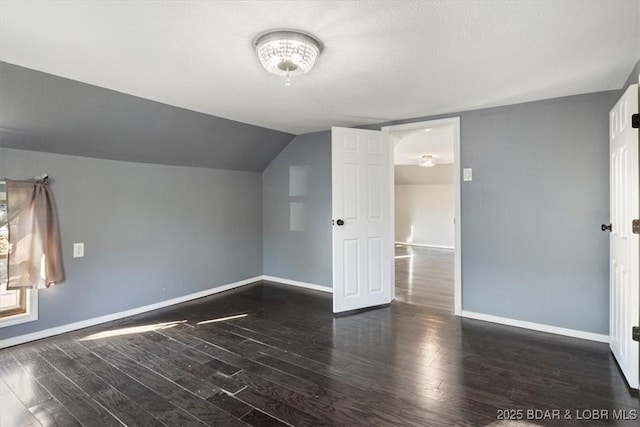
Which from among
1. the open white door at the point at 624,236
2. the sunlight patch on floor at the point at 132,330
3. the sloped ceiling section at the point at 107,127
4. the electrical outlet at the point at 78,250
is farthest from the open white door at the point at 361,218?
the electrical outlet at the point at 78,250

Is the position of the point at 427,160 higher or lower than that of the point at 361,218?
higher

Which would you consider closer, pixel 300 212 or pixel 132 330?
pixel 132 330

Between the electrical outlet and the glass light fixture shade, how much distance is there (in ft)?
8.26

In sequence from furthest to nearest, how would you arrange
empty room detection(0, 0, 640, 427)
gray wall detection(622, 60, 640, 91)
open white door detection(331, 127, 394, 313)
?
open white door detection(331, 127, 394, 313) < gray wall detection(622, 60, 640, 91) < empty room detection(0, 0, 640, 427)

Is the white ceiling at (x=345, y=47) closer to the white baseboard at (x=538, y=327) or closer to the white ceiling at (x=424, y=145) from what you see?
the white ceiling at (x=424, y=145)

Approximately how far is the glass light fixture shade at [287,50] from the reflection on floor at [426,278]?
287 cm

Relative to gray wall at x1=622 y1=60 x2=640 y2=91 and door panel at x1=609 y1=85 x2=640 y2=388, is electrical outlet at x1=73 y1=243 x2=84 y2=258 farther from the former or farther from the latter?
gray wall at x1=622 y1=60 x2=640 y2=91

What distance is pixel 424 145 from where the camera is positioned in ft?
18.1

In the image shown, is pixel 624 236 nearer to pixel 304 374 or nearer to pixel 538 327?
pixel 538 327

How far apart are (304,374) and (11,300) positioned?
2602 mm

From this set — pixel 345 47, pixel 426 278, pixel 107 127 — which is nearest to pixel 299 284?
pixel 426 278

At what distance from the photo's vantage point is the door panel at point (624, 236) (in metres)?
1.96

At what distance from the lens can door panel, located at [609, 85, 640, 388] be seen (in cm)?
196

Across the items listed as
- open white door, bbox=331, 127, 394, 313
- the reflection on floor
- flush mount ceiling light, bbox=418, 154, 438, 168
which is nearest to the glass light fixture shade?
open white door, bbox=331, 127, 394, 313
